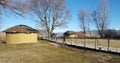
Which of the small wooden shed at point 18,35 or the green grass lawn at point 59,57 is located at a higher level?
the small wooden shed at point 18,35

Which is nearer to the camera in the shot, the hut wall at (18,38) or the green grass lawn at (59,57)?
the green grass lawn at (59,57)

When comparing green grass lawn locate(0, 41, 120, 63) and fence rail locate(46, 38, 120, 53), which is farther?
fence rail locate(46, 38, 120, 53)

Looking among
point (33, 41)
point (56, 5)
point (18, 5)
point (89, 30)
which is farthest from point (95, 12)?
point (18, 5)

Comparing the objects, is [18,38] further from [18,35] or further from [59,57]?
[59,57]

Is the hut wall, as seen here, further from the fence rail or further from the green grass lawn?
the green grass lawn

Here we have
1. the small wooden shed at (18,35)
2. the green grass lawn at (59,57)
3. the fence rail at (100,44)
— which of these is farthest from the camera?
the small wooden shed at (18,35)

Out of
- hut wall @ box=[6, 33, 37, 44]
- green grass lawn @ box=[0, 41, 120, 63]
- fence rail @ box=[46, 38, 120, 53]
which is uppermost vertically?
hut wall @ box=[6, 33, 37, 44]

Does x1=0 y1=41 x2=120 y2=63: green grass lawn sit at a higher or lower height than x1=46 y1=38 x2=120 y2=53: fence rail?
lower

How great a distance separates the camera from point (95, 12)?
59.2m

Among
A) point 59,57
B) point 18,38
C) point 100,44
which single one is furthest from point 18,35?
point 59,57

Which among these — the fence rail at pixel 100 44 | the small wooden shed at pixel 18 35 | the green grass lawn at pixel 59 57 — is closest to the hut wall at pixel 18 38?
the small wooden shed at pixel 18 35

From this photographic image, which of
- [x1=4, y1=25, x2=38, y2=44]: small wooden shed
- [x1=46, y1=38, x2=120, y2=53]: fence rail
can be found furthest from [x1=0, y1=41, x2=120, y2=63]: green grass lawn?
[x1=4, y1=25, x2=38, y2=44]: small wooden shed

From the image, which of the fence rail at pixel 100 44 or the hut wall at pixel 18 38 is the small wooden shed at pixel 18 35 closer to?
the hut wall at pixel 18 38

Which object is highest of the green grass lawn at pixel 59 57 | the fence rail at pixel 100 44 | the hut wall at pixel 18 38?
the hut wall at pixel 18 38
